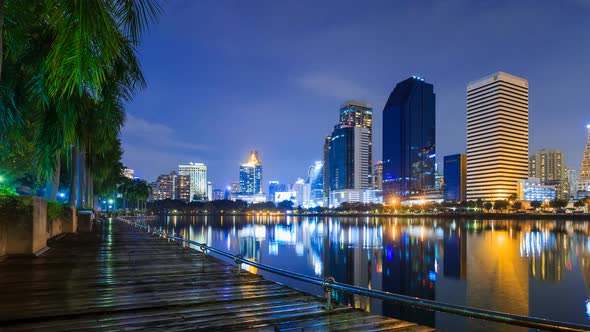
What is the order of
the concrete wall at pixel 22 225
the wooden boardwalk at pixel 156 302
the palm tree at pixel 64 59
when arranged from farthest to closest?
the concrete wall at pixel 22 225 → the wooden boardwalk at pixel 156 302 → the palm tree at pixel 64 59

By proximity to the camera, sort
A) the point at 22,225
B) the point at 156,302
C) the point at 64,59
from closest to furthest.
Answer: the point at 64,59 < the point at 156,302 < the point at 22,225

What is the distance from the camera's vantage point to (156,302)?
26.9ft

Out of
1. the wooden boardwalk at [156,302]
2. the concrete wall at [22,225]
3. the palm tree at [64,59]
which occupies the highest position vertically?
the palm tree at [64,59]

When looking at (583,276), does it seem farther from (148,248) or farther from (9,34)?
(9,34)

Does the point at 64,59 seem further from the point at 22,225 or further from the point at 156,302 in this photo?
the point at 22,225

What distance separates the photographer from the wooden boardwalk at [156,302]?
661 cm

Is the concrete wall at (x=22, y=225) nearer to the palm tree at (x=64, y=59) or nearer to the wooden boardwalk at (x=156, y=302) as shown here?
the wooden boardwalk at (x=156, y=302)

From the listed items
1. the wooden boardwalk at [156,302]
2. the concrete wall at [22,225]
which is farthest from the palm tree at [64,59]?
the concrete wall at [22,225]

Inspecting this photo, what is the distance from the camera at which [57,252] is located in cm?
1641

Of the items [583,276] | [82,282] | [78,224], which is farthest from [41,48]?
[583,276]

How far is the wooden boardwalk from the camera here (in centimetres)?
661

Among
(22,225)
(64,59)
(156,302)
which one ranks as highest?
(64,59)

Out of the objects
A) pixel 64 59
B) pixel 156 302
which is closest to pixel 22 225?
pixel 156 302

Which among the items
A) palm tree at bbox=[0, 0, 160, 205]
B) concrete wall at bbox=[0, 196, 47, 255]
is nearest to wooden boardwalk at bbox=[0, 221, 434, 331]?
concrete wall at bbox=[0, 196, 47, 255]
